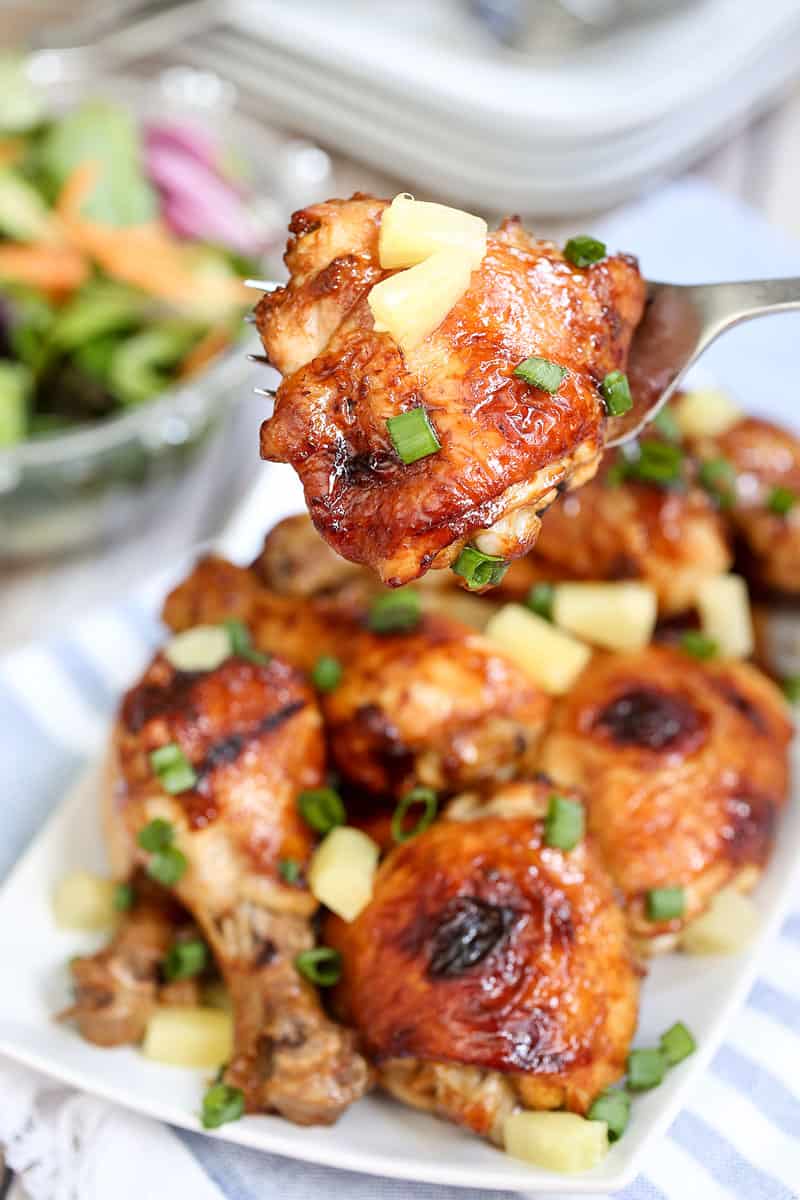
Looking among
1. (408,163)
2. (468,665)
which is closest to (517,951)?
(468,665)

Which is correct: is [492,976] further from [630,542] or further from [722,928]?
[630,542]

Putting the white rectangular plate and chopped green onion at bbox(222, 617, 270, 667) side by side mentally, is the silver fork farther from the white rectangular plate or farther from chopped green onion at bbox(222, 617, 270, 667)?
the white rectangular plate

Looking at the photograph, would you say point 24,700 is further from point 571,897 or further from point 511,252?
point 511,252

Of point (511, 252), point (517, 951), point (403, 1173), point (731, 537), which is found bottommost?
point (731, 537)

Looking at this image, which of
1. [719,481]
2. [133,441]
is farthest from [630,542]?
[133,441]

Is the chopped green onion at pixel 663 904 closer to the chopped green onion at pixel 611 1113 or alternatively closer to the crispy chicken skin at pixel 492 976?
the crispy chicken skin at pixel 492 976

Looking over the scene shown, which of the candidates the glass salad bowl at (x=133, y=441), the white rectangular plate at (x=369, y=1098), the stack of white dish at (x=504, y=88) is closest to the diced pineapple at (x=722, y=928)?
the white rectangular plate at (x=369, y=1098)

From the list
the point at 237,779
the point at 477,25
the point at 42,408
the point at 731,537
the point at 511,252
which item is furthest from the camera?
the point at 477,25
